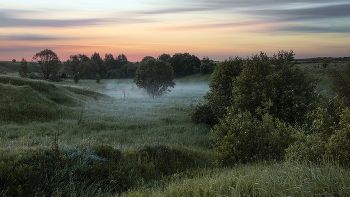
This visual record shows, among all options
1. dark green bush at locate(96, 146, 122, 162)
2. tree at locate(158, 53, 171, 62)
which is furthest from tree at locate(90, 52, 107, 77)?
dark green bush at locate(96, 146, 122, 162)

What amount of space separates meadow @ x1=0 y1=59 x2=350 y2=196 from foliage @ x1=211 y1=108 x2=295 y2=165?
3.65 ft

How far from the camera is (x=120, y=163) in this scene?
1045cm

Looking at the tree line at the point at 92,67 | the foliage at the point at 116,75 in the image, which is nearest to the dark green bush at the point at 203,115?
the tree line at the point at 92,67

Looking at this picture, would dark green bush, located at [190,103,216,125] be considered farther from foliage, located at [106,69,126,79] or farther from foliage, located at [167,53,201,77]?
foliage, located at [106,69,126,79]

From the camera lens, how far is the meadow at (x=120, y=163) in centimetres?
492

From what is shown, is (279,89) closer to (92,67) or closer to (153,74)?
(153,74)

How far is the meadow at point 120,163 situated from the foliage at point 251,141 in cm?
111

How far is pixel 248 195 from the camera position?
4348 mm

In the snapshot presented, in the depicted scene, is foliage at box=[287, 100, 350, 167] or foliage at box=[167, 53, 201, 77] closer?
foliage at box=[287, 100, 350, 167]

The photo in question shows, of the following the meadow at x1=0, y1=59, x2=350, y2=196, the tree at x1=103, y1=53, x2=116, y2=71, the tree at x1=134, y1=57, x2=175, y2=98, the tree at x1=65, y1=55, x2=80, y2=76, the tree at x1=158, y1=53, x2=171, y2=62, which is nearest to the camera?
the meadow at x1=0, y1=59, x2=350, y2=196

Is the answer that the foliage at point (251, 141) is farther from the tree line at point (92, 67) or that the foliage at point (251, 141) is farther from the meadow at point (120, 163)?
the tree line at point (92, 67)

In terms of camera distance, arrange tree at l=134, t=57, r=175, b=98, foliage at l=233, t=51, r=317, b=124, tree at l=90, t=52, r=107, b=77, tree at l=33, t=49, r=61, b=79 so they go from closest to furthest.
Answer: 1. foliage at l=233, t=51, r=317, b=124
2. tree at l=134, t=57, r=175, b=98
3. tree at l=33, t=49, r=61, b=79
4. tree at l=90, t=52, r=107, b=77

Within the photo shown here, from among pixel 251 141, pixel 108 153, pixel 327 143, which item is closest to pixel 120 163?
pixel 108 153

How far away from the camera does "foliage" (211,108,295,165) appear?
33.1 ft
